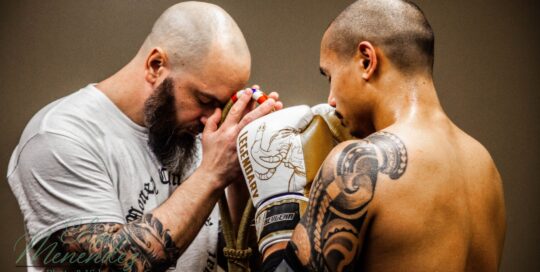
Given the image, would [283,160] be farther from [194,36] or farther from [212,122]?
[194,36]

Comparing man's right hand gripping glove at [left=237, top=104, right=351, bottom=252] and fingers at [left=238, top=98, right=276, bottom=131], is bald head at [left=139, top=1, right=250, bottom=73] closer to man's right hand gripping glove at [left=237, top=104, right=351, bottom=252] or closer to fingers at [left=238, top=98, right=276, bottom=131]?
fingers at [left=238, top=98, right=276, bottom=131]

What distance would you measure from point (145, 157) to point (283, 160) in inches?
21.4

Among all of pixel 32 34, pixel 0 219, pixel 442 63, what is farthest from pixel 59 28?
pixel 442 63

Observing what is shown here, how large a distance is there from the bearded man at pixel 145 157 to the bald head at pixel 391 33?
1.24 ft

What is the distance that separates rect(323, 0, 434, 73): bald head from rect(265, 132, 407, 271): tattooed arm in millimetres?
220

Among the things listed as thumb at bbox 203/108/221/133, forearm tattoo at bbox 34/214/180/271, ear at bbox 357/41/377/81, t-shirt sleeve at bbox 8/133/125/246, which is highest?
ear at bbox 357/41/377/81

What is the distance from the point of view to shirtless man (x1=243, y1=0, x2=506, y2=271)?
107 cm

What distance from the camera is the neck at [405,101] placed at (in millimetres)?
1193

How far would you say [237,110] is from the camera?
1.62 meters

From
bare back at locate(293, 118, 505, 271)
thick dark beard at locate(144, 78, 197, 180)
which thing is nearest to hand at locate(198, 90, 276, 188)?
thick dark beard at locate(144, 78, 197, 180)

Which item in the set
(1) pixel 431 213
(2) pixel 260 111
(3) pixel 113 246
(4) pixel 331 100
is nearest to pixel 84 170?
(3) pixel 113 246

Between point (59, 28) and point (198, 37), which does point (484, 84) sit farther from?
point (59, 28)

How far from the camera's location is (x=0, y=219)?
2438 mm

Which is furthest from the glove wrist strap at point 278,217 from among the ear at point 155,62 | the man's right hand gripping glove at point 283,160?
the ear at point 155,62
